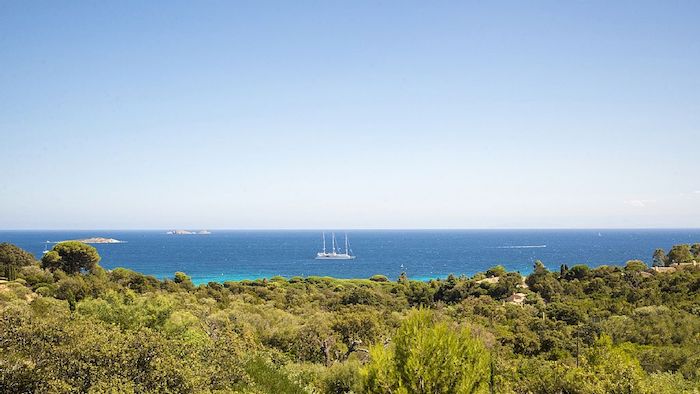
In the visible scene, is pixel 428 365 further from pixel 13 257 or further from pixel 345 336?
pixel 13 257

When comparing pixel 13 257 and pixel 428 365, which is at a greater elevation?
pixel 13 257

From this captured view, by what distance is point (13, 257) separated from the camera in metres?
52.9

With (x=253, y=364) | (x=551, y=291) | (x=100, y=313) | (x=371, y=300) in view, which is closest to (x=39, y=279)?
(x=100, y=313)

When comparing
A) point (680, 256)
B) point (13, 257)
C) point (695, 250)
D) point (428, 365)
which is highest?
point (13, 257)

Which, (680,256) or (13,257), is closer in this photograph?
(13,257)

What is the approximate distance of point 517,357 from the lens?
33.4 metres

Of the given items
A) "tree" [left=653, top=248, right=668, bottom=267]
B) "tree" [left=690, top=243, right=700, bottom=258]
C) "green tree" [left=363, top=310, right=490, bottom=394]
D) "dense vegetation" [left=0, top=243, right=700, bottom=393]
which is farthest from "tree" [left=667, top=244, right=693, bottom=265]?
"green tree" [left=363, top=310, right=490, bottom=394]

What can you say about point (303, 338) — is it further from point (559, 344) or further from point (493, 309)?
point (493, 309)

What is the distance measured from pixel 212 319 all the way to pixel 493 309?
26646mm

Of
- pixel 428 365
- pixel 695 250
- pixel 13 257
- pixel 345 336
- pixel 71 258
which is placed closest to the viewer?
pixel 428 365

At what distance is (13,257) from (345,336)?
41.0m

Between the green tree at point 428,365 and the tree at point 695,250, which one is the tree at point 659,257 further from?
the green tree at point 428,365

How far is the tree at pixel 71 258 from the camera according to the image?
56781mm

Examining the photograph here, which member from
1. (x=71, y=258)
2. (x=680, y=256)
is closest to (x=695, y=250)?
(x=680, y=256)
